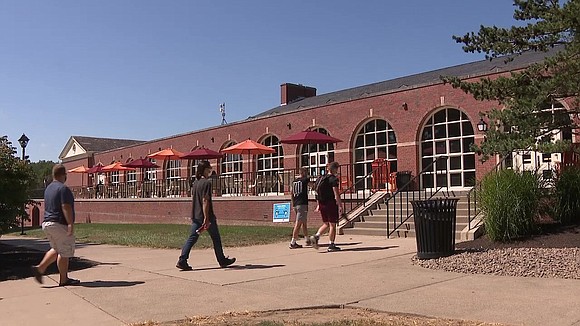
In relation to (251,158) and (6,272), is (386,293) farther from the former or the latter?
(251,158)

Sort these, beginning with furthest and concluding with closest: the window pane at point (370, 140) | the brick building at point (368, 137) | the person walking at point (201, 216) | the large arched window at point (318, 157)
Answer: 1. the large arched window at point (318, 157)
2. the window pane at point (370, 140)
3. the brick building at point (368, 137)
4. the person walking at point (201, 216)

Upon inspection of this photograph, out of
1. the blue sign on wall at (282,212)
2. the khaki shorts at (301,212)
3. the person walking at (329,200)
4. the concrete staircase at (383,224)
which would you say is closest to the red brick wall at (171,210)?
the blue sign on wall at (282,212)

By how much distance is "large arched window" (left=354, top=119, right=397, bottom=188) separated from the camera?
22828 mm

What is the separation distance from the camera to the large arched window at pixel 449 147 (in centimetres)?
2019

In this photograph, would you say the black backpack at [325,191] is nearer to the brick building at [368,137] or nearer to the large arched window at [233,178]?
the brick building at [368,137]

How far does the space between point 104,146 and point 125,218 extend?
26.6 m

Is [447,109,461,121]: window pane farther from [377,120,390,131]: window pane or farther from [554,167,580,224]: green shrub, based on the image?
[554,167,580,224]: green shrub

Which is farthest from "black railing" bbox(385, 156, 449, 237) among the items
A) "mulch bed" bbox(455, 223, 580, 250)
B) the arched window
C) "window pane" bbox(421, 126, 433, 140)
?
the arched window

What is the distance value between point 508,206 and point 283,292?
5468 millimetres

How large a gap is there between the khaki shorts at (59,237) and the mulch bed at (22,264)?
2135mm

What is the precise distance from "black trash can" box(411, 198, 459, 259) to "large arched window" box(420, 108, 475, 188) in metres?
10.1

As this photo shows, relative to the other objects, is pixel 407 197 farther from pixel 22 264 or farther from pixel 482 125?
pixel 22 264

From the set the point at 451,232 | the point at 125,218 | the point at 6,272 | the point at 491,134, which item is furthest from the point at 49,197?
the point at 125,218

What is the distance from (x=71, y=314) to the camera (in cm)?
664
